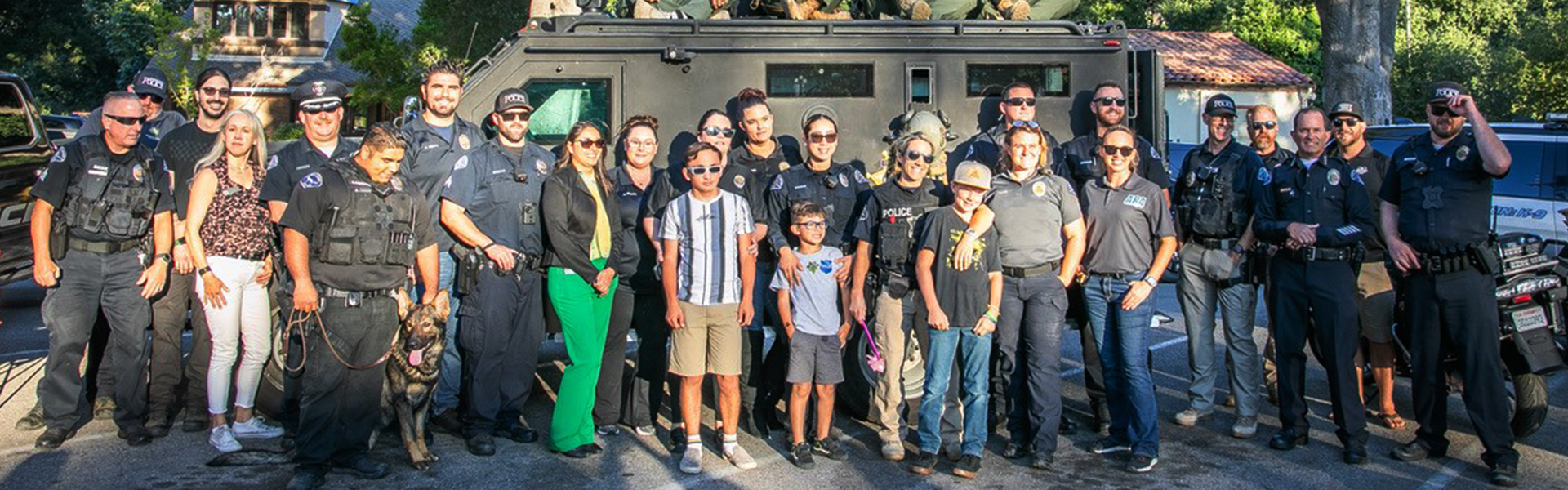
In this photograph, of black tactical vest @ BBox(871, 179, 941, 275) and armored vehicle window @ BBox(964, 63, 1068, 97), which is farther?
armored vehicle window @ BBox(964, 63, 1068, 97)

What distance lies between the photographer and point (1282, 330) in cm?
653

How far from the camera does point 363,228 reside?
18.0ft

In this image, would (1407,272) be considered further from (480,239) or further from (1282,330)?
(480,239)

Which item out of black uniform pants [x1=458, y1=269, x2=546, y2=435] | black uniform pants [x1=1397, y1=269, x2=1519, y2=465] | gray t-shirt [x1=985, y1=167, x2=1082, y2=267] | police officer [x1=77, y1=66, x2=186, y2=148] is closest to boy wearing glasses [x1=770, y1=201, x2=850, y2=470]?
gray t-shirt [x1=985, y1=167, x2=1082, y2=267]

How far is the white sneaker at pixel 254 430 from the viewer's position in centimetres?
646

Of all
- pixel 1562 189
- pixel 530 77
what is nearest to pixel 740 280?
pixel 530 77

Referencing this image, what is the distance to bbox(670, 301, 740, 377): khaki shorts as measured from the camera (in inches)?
239

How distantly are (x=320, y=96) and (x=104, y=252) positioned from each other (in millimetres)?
1359

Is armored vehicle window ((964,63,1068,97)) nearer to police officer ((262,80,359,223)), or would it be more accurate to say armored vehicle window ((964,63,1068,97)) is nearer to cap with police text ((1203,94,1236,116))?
cap with police text ((1203,94,1236,116))

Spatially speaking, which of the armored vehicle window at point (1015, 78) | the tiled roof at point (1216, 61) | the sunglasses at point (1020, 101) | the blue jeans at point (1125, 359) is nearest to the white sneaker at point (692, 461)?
the blue jeans at point (1125, 359)

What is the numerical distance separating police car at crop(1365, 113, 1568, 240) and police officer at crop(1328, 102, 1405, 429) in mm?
4443

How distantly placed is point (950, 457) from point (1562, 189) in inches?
301

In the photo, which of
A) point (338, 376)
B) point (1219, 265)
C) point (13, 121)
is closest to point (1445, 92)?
point (1219, 265)

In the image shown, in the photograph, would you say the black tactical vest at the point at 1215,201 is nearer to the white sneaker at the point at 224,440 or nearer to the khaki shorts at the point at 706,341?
the khaki shorts at the point at 706,341
